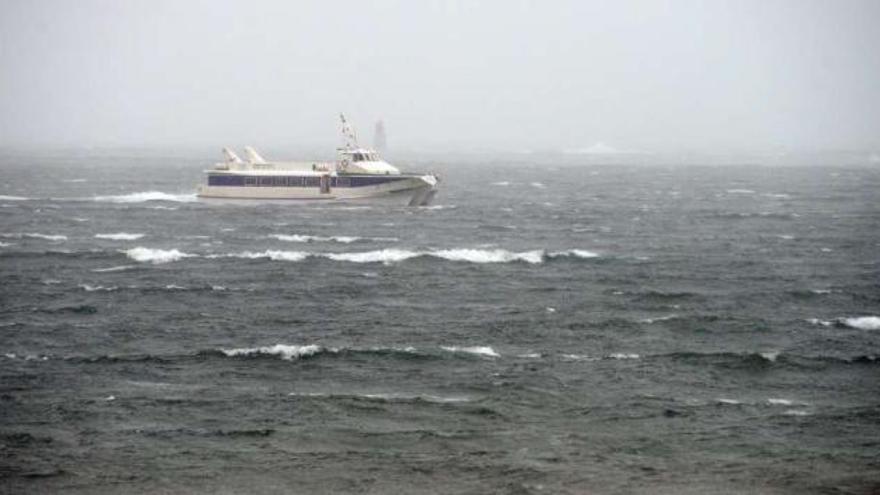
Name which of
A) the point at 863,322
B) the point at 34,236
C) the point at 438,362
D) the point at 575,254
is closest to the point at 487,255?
the point at 575,254

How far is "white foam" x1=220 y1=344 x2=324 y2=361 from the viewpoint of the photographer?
142ft

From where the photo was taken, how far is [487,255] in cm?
7438

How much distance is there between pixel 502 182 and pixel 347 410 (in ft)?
445

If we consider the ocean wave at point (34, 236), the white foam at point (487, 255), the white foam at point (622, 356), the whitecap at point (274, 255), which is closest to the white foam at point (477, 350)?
the white foam at point (622, 356)

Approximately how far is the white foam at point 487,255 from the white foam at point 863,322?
24818 mm

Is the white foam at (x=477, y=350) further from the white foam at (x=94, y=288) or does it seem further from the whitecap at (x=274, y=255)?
the whitecap at (x=274, y=255)

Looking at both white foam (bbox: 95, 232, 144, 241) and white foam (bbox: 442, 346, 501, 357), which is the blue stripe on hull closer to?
white foam (bbox: 95, 232, 144, 241)

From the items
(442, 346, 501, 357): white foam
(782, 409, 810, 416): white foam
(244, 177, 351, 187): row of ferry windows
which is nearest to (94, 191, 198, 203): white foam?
(244, 177, 351, 187): row of ferry windows

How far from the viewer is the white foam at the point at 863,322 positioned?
4981 cm

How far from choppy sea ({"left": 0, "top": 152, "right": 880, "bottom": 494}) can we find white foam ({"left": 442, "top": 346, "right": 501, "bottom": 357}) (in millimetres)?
287

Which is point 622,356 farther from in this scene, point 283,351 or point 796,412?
point 283,351

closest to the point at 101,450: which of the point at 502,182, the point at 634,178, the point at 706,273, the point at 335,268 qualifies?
the point at 335,268

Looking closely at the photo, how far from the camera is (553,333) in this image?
4809 cm

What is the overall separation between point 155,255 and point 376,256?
1618cm
